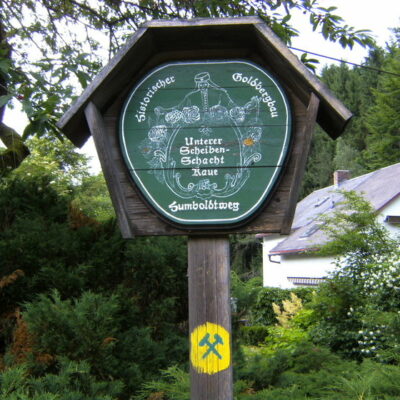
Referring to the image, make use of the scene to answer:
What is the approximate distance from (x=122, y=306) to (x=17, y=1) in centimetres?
599

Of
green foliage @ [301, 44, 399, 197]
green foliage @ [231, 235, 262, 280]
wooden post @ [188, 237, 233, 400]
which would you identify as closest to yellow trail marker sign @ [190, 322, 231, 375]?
wooden post @ [188, 237, 233, 400]

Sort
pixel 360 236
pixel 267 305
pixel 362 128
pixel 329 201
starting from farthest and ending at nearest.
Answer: pixel 362 128 → pixel 329 201 → pixel 267 305 → pixel 360 236

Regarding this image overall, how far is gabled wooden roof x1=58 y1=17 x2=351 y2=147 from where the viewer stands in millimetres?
2678

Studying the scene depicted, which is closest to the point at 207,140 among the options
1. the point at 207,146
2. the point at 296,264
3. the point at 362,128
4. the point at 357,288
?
the point at 207,146

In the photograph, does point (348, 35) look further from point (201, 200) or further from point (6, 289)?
point (6, 289)

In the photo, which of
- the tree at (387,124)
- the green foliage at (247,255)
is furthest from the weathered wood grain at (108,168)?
the green foliage at (247,255)

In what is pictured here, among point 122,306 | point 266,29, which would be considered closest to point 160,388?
point 122,306

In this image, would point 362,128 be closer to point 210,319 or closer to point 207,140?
point 207,140

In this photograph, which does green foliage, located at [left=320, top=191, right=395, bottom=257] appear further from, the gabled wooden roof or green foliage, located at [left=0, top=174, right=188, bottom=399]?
the gabled wooden roof

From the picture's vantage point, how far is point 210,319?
108 inches

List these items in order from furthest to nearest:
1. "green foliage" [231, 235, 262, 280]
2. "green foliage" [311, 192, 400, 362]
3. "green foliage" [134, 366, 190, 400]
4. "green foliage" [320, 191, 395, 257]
→ "green foliage" [231, 235, 262, 280]
"green foliage" [320, 191, 395, 257]
"green foliage" [311, 192, 400, 362]
"green foliage" [134, 366, 190, 400]

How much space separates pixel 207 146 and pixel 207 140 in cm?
3

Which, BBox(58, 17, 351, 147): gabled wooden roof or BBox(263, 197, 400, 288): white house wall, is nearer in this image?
BBox(58, 17, 351, 147): gabled wooden roof

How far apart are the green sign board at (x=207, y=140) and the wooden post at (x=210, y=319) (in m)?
0.19
